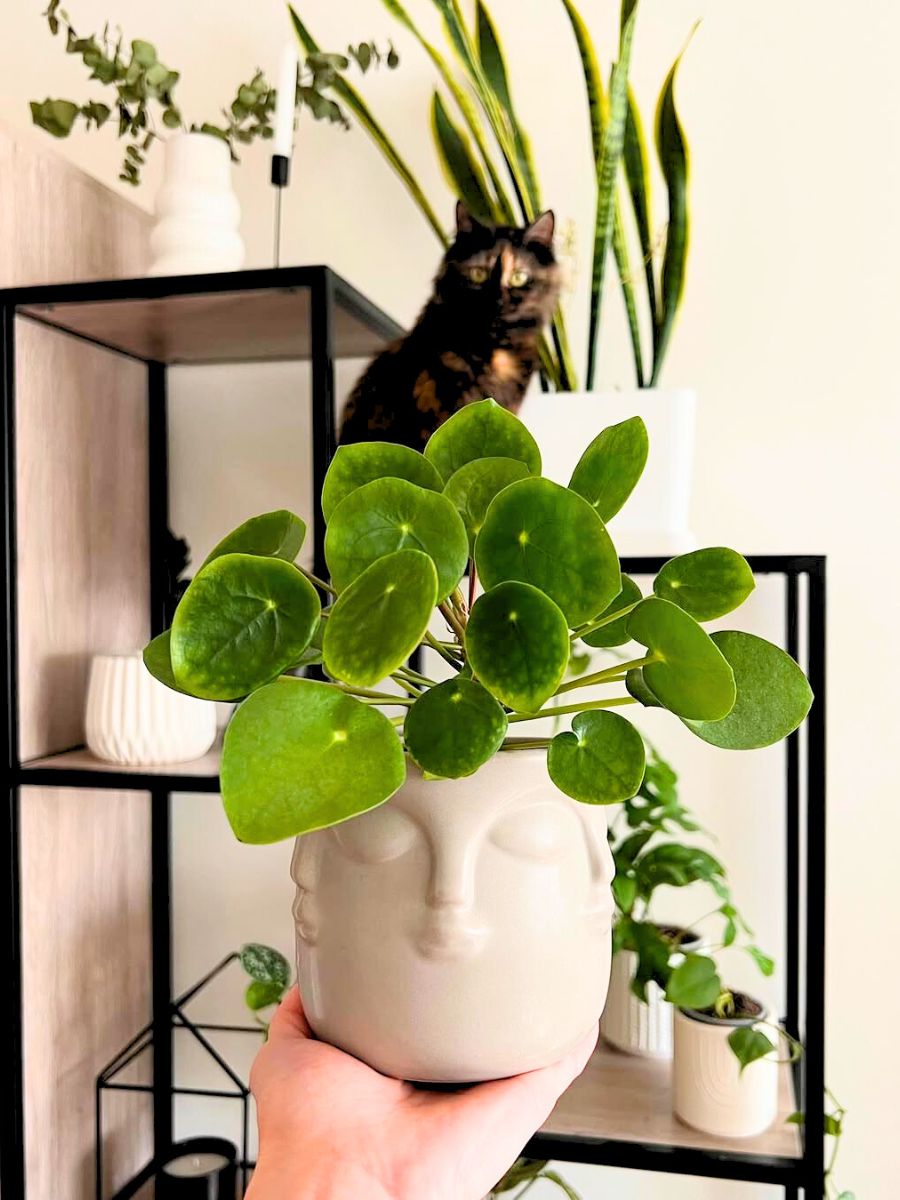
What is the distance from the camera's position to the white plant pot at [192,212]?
108 centimetres

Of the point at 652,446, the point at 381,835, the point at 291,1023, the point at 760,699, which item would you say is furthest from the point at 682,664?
the point at 652,446

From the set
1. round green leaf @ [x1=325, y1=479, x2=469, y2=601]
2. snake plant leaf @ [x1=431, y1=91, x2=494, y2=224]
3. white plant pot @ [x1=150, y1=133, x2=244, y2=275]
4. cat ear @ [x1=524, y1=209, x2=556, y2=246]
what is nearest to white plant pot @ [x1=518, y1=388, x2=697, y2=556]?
cat ear @ [x1=524, y1=209, x2=556, y2=246]

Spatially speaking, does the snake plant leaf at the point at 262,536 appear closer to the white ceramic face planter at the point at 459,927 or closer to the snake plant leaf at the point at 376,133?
the white ceramic face planter at the point at 459,927

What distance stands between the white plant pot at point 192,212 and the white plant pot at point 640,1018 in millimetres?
902

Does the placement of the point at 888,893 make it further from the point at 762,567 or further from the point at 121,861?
the point at 121,861

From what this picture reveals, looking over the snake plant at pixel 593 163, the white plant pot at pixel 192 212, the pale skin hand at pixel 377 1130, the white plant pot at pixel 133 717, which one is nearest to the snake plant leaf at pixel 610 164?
the snake plant at pixel 593 163

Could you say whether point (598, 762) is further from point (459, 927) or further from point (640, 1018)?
point (640, 1018)

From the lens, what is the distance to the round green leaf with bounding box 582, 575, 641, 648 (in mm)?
504

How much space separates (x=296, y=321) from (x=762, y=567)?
58 cm

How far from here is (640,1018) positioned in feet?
3.63

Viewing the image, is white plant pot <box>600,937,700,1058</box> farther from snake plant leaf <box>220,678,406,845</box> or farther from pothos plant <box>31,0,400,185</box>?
pothos plant <box>31,0,400,185</box>

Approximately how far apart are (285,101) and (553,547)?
0.85m

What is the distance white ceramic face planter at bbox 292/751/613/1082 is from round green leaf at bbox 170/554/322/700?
3.7 inches

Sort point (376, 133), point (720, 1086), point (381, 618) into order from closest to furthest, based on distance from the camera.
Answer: point (381, 618) < point (720, 1086) < point (376, 133)
